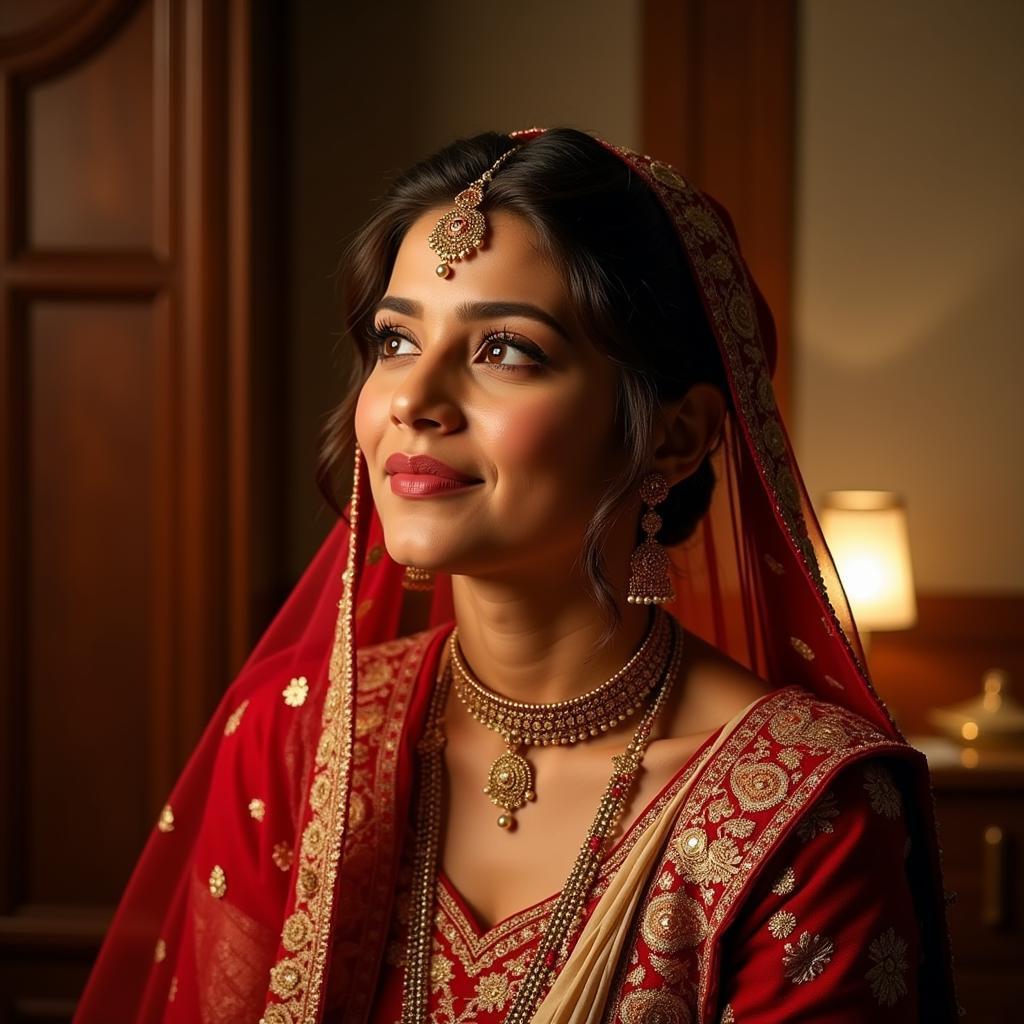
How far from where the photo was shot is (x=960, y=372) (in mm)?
2980

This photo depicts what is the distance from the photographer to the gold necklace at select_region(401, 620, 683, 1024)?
123cm

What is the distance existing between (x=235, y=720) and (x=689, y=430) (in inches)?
25.2

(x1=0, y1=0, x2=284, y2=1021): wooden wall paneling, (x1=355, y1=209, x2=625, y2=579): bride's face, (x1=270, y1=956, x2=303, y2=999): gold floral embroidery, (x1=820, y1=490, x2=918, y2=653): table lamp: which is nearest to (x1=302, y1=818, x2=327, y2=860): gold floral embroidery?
(x1=270, y1=956, x2=303, y2=999): gold floral embroidery

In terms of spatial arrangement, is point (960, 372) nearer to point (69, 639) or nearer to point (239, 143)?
point (239, 143)

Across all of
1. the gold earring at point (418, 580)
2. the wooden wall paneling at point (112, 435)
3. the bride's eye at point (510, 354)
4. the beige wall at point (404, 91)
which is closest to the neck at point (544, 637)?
the gold earring at point (418, 580)

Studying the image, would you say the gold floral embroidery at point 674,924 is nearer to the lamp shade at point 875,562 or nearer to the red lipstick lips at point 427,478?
the red lipstick lips at point 427,478

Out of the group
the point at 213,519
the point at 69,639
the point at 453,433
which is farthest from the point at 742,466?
the point at 69,639

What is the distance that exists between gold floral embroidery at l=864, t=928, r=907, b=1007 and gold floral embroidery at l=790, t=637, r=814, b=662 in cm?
33

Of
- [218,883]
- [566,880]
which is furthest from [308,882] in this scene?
[566,880]

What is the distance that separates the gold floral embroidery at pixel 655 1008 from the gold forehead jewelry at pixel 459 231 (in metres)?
0.70

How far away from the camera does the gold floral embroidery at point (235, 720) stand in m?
1.50

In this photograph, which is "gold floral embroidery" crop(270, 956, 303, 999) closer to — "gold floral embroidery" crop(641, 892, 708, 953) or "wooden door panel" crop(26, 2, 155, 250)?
"gold floral embroidery" crop(641, 892, 708, 953)

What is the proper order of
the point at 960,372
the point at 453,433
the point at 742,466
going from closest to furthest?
the point at 453,433 → the point at 742,466 → the point at 960,372

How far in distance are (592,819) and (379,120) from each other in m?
2.15
